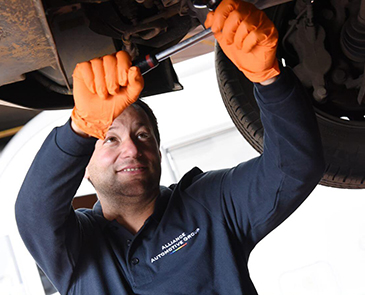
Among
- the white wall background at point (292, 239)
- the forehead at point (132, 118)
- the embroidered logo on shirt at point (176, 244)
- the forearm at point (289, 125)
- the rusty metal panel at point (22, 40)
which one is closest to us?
the rusty metal panel at point (22, 40)

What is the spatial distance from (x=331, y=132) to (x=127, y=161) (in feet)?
1.72

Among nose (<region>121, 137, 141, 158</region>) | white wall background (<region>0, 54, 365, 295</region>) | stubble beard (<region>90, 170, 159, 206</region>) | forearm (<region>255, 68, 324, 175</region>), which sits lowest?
white wall background (<region>0, 54, 365, 295</region>)

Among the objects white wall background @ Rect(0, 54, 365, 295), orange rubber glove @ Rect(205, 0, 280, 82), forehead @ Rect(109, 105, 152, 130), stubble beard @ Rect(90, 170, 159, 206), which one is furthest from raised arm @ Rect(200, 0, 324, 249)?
white wall background @ Rect(0, 54, 365, 295)

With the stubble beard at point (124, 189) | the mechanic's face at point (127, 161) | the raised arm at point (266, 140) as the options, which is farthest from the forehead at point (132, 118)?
the raised arm at point (266, 140)

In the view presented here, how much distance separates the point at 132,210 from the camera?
1.13 meters

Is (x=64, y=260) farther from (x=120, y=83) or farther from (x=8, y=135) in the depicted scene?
(x=8, y=135)

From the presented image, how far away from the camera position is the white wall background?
2.84m

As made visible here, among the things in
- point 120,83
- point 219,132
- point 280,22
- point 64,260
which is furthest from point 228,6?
point 219,132

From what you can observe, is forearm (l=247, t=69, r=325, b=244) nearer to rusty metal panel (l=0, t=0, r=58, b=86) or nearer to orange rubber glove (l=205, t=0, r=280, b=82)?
orange rubber glove (l=205, t=0, r=280, b=82)

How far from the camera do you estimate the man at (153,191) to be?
806 mm

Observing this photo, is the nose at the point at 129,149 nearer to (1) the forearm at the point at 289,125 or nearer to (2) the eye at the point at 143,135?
(2) the eye at the point at 143,135

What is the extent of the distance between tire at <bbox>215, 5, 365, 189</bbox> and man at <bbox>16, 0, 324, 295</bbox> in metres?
0.19

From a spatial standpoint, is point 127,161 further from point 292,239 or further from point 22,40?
point 292,239

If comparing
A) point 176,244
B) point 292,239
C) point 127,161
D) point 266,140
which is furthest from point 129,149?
point 292,239
